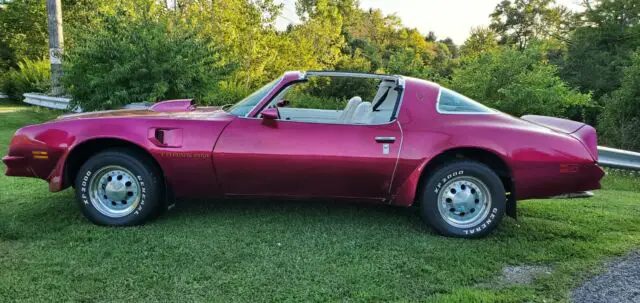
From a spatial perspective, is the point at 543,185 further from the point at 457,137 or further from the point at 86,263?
the point at 86,263

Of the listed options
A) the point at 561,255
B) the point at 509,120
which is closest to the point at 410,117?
the point at 509,120

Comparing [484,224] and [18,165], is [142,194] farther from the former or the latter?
[484,224]

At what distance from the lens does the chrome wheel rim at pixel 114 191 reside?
161 inches

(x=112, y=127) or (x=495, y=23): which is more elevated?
(x=495, y=23)

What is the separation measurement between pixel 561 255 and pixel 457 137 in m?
1.19

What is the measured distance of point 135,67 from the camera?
8.95 metres

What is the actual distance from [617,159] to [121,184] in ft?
16.2

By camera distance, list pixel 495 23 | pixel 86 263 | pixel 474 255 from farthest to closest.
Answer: pixel 495 23
pixel 474 255
pixel 86 263

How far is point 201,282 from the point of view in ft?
10.2

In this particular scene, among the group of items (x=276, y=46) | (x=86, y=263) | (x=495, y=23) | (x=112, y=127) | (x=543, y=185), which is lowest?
(x=86, y=263)

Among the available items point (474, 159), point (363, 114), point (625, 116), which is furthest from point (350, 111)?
point (625, 116)

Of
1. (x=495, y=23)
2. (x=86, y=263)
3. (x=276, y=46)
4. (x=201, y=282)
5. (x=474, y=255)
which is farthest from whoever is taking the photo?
(x=495, y=23)

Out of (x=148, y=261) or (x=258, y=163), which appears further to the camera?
(x=258, y=163)

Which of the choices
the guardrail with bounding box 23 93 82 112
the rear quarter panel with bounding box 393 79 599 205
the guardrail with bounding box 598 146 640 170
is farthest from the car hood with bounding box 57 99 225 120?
the guardrail with bounding box 23 93 82 112
